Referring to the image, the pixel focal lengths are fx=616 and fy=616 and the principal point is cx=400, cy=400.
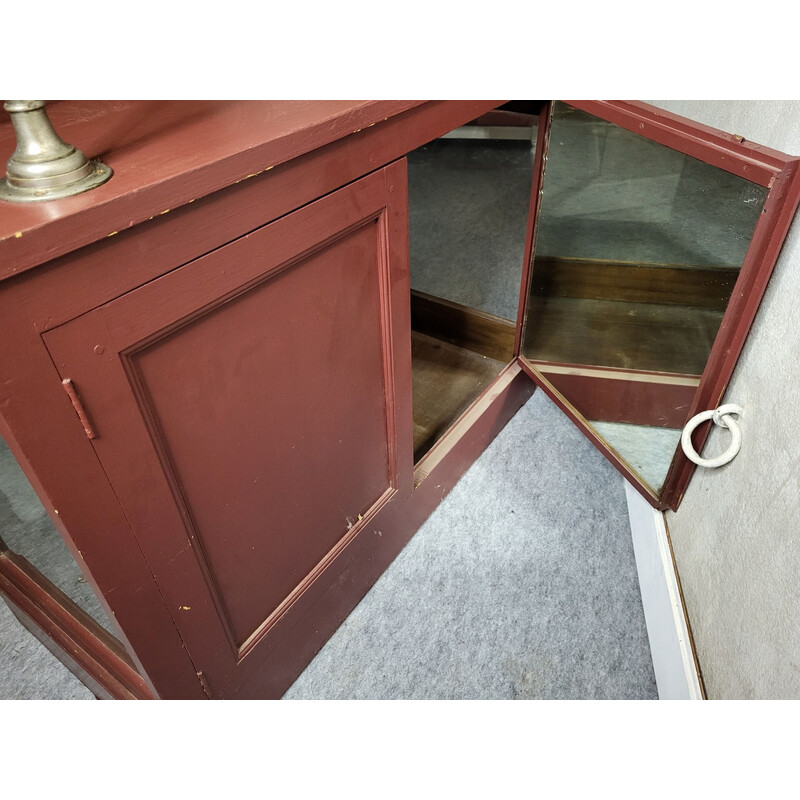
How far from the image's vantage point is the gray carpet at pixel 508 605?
1.09 m

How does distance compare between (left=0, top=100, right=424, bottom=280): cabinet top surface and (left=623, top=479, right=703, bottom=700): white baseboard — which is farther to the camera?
(left=623, top=479, right=703, bottom=700): white baseboard

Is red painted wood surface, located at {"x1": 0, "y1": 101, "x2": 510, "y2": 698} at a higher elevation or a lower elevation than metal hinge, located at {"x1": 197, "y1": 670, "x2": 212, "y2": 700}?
higher

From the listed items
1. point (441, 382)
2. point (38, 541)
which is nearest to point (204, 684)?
point (38, 541)

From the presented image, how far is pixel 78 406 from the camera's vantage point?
0.56 m

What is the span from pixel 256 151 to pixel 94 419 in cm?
30

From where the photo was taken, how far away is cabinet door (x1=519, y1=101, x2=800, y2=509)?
2.69 feet

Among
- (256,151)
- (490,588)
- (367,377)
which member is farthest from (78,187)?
(490,588)

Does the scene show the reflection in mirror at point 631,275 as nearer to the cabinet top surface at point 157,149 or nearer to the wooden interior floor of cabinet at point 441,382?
the wooden interior floor of cabinet at point 441,382

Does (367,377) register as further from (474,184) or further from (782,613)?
(474,184)

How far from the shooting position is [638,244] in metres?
1.26

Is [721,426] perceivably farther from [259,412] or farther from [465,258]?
[465,258]

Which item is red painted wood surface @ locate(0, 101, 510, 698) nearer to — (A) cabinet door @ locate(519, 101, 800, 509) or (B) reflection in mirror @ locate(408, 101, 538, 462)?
(A) cabinet door @ locate(519, 101, 800, 509)

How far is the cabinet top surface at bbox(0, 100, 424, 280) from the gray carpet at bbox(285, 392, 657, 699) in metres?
0.88

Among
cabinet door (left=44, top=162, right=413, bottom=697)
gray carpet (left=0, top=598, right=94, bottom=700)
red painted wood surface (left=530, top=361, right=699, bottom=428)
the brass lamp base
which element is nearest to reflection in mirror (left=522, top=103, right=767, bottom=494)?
red painted wood surface (left=530, top=361, right=699, bottom=428)
